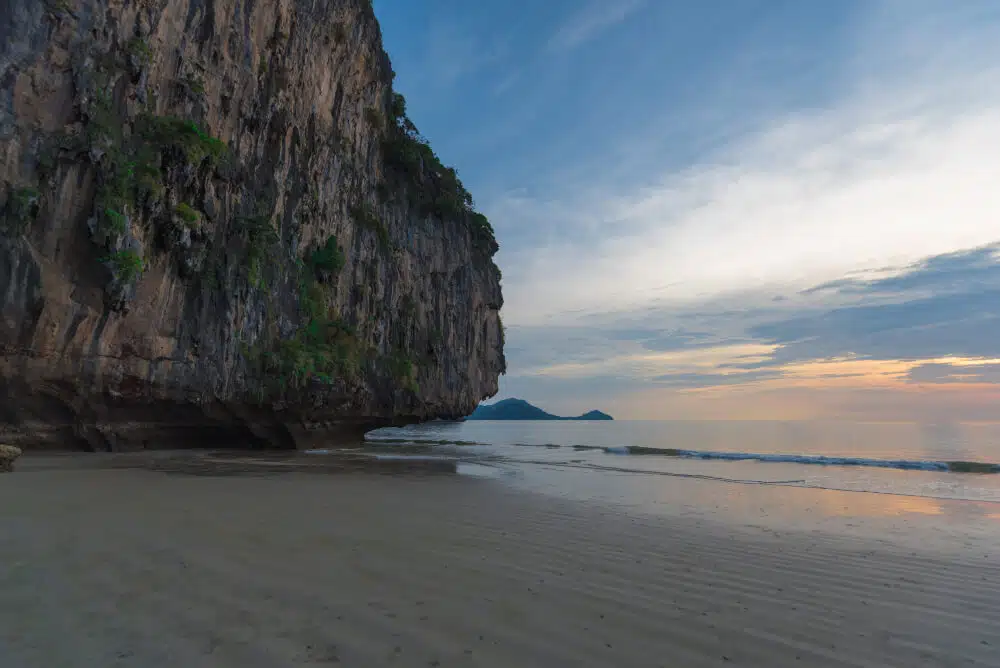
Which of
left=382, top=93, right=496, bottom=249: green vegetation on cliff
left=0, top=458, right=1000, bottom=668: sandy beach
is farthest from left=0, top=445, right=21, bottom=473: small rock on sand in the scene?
left=382, top=93, right=496, bottom=249: green vegetation on cliff

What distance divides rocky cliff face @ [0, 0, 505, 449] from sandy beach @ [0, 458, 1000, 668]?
935 centimetres

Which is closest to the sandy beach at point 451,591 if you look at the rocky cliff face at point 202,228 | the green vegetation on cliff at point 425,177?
the rocky cliff face at point 202,228

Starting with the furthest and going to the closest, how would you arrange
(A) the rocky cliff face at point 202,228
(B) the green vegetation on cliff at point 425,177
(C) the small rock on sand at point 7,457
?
(B) the green vegetation on cliff at point 425,177 → (A) the rocky cliff face at point 202,228 → (C) the small rock on sand at point 7,457

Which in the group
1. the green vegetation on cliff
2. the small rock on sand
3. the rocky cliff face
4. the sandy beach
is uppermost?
the green vegetation on cliff

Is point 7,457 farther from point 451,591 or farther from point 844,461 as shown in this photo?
point 844,461

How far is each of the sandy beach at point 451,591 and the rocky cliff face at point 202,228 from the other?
9351 millimetres

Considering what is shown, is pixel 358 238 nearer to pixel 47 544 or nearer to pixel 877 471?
pixel 47 544

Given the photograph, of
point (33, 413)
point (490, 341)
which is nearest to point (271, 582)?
point (33, 413)

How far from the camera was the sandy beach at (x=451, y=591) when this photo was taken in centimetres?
376

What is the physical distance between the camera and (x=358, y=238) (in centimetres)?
2902

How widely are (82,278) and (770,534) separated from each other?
63.9 ft

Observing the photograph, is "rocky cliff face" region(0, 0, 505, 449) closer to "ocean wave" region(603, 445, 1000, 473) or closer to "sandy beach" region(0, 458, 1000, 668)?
"sandy beach" region(0, 458, 1000, 668)

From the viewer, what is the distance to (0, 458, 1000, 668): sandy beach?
3.76 meters

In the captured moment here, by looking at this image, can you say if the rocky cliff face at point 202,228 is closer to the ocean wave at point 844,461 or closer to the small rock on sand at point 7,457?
the small rock on sand at point 7,457
